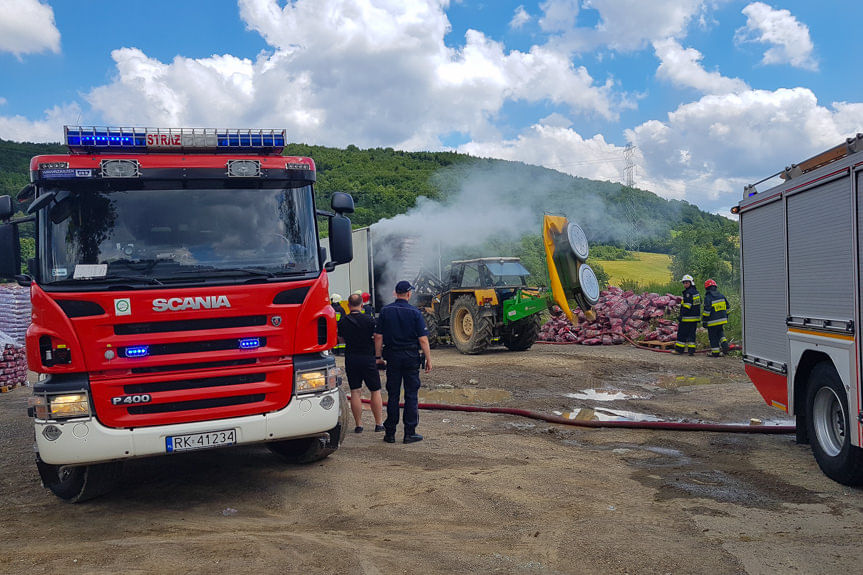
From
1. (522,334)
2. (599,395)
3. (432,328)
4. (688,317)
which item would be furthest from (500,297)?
(599,395)

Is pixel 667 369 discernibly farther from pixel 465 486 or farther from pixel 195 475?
pixel 195 475

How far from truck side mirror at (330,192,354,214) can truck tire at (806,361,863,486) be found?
4314 millimetres

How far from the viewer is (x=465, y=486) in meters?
5.83

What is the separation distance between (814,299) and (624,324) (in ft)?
43.2

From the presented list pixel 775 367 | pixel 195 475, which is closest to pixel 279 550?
pixel 195 475

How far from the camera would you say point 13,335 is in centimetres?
1480

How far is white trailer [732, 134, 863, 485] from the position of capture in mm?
5391

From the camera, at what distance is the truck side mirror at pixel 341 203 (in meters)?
6.14

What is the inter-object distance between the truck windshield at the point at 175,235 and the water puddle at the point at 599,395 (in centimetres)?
637

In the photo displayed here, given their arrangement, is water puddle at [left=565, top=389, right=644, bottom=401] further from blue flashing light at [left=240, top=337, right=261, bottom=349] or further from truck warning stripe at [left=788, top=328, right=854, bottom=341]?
blue flashing light at [left=240, top=337, right=261, bottom=349]

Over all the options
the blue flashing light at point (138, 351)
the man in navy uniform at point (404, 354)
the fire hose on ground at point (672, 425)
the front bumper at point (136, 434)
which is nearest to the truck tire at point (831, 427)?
the fire hose on ground at point (672, 425)

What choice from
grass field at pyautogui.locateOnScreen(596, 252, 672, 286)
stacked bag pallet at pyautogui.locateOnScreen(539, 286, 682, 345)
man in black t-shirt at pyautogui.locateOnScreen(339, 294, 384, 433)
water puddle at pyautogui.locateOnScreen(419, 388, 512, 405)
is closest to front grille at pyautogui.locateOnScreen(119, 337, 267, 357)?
man in black t-shirt at pyautogui.locateOnScreen(339, 294, 384, 433)

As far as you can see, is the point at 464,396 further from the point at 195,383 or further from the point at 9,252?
the point at 9,252

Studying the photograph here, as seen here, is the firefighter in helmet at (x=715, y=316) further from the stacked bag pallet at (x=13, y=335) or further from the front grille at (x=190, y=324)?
the stacked bag pallet at (x=13, y=335)
